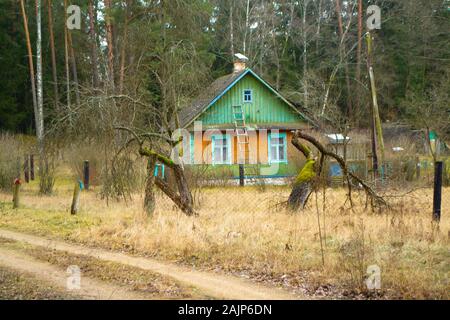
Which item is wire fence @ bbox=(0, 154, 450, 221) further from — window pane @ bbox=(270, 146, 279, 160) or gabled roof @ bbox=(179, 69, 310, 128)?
window pane @ bbox=(270, 146, 279, 160)

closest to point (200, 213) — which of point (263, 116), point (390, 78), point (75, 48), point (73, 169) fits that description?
point (73, 169)

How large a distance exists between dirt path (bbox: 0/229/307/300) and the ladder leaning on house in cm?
2063

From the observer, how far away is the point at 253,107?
105 ft

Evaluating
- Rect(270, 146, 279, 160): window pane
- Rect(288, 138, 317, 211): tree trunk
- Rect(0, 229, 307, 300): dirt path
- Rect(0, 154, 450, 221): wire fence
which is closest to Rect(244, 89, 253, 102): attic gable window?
Rect(270, 146, 279, 160): window pane

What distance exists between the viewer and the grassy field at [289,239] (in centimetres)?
755

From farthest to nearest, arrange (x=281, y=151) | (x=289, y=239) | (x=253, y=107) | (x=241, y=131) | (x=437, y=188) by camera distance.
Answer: (x=281, y=151) < (x=253, y=107) < (x=241, y=131) < (x=437, y=188) < (x=289, y=239)

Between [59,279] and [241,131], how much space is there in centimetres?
2379

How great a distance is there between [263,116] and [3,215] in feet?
63.8

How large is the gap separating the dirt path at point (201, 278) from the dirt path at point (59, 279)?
87 centimetres

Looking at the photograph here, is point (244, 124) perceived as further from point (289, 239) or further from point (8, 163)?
point (289, 239)

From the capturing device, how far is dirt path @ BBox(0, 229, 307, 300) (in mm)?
7137

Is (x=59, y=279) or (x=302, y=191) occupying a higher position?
(x=302, y=191)

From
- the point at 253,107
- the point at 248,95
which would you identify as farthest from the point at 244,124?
the point at 248,95

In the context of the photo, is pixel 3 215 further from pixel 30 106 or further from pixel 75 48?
pixel 30 106
